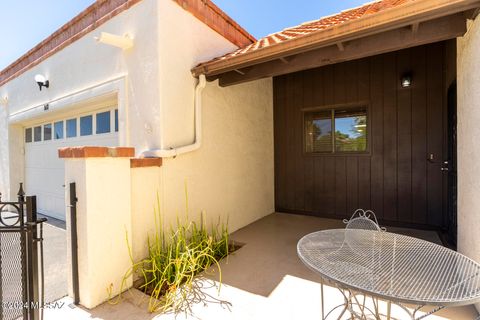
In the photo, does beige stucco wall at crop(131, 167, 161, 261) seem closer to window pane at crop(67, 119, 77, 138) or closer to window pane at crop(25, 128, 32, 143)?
window pane at crop(67, 119, 77, 138)

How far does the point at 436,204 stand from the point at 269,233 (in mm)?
3245

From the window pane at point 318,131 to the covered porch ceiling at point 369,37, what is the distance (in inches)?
94.1

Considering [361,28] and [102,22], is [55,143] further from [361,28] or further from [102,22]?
[361,28]

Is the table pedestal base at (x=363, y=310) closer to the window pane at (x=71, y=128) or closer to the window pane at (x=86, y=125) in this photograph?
the window pane at (x=86, y=125)

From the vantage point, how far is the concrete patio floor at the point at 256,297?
7.39 feet

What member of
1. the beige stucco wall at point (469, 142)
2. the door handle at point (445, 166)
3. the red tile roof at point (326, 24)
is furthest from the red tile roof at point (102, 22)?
the door handle at point (445, 166)

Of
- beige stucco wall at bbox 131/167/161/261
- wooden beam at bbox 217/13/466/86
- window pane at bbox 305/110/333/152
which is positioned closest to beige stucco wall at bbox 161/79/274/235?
beige stucco wall at bbox 131/167/161/261

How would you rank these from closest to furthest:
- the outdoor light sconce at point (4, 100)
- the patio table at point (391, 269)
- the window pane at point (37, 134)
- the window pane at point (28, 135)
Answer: the patio table at point (391, 269) < the window pane at point (37, 134) < the window pane at point (28, 135) < the outdoor light sconce at point (4, 100)

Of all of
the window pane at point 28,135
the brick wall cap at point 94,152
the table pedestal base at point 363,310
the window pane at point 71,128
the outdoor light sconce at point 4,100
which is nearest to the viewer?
the table pedestal base at point 363,310

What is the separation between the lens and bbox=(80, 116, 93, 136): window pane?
15.1 feet

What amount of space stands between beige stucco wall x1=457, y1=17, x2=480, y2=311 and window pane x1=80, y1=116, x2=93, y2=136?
566 centimetres

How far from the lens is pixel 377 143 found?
16.3ft

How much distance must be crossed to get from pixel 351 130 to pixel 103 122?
5.20 m

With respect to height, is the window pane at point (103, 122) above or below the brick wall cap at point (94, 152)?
above
